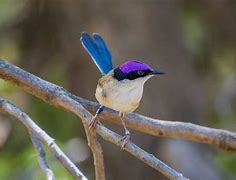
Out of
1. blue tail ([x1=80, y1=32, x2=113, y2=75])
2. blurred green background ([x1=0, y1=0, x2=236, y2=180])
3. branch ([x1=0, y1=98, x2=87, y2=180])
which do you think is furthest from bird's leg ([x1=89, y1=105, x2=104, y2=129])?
blurred green background ([x1=0, y1=0, x2=236, y2=180])

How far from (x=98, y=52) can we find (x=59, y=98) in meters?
0.49

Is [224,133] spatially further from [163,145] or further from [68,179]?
[163,145]

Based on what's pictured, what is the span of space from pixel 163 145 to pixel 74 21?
105cm

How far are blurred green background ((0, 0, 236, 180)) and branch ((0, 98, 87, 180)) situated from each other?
229 centimetres

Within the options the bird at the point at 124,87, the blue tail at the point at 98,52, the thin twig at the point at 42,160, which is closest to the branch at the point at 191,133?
the bird at the point at 124,87

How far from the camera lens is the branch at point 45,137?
1.74 meters

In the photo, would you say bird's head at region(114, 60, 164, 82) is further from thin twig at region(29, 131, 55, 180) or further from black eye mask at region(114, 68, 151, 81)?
thin twig at region(29, 131, 55, 180)

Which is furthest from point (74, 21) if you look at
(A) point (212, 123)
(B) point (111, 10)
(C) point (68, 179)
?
(C) point (68, 179)

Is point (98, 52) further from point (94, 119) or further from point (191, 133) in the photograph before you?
point (191, 133)

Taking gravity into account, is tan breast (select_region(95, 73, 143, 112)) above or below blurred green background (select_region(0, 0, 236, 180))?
above

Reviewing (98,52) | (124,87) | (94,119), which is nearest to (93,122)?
(94,119)

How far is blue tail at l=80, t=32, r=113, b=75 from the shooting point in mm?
2266

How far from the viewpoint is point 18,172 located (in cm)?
366

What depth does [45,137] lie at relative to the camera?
1.86 metres
